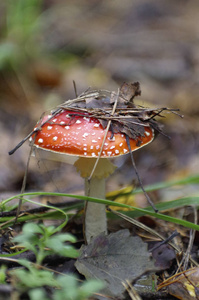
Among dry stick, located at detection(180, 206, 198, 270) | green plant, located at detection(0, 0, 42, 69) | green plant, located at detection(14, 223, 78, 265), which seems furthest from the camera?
green plant, located at detection(0, 0, 42, 69)

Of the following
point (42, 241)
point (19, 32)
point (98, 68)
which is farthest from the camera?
point (98, 68)

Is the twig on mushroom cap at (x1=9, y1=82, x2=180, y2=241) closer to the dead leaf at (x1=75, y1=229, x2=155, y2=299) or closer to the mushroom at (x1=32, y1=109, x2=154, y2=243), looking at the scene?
the mushroom at (x1=32, y1=109, x2=154, y2=243)

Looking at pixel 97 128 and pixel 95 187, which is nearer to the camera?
pixel 97 128

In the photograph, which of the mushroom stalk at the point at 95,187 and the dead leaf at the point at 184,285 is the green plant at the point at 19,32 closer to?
the mushroom stalk at the point at 95,187

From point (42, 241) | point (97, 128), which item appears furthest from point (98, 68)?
point (42, 241)

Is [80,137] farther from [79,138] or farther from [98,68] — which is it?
[98,68]

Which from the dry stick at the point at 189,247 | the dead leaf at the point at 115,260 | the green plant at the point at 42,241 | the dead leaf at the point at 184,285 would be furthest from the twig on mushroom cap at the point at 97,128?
the dry stick at the point at 189,247

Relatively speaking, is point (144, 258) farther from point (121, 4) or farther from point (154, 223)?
point (121, 4)

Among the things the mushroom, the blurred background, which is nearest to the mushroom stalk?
the mushroom
